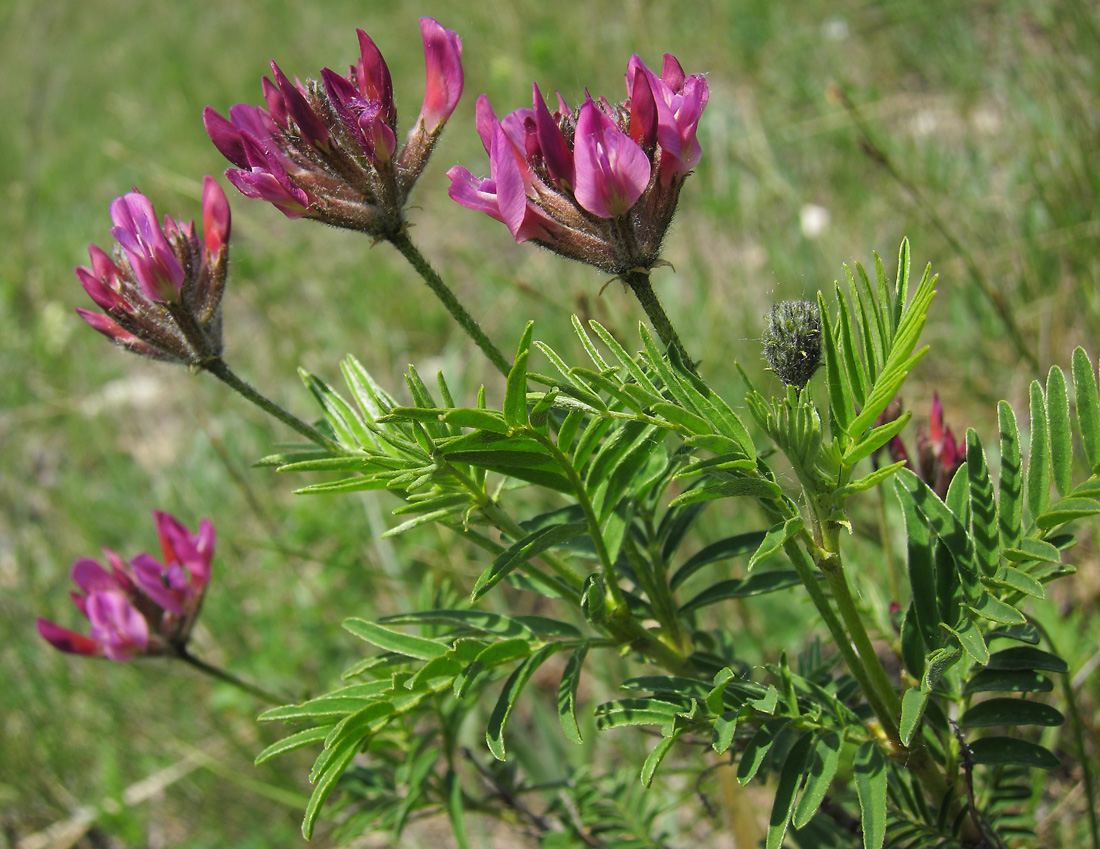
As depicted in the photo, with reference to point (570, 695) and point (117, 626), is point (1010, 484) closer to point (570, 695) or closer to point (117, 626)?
point (570, 695)

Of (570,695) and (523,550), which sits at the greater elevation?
(523,550)

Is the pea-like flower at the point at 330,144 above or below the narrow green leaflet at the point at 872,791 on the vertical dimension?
above

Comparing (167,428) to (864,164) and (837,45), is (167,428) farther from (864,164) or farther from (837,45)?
(837,45)

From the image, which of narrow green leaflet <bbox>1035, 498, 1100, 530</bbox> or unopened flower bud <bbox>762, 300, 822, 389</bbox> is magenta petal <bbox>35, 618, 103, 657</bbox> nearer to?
unopened flower bud <bbox>762, 300, 822, 389</bbox>

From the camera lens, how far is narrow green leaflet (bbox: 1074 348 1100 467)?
90 centimetres

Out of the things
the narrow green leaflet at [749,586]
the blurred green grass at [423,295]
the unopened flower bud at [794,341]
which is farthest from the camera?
the blurred green grass at [423,295]

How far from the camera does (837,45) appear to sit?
15.4ft

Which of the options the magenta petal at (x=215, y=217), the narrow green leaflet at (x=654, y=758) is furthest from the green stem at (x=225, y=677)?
the narrow green leaflet at (x=654, y=758)

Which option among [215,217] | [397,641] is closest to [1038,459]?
[397,641]

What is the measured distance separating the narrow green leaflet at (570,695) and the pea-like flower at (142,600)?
3.24ft

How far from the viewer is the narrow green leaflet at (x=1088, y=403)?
896 mm

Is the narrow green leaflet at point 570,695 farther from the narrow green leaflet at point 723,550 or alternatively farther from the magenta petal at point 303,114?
the magenta petal at point 303,114

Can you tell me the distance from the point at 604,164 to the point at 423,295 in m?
3.74

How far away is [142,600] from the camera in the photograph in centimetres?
168
